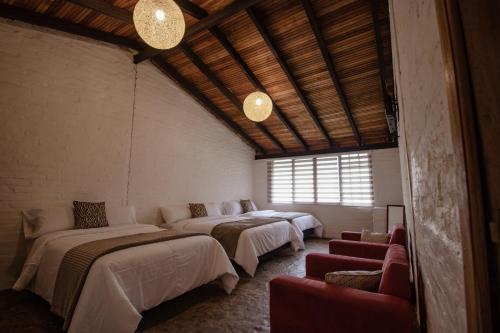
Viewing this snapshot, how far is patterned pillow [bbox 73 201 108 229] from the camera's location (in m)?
3.16

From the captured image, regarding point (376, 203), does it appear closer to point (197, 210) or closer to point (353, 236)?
point (353, 236)

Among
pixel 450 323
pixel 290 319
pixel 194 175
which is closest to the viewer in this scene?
pixel 450 323

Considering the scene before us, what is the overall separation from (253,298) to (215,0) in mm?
3937

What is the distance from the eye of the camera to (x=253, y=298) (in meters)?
2.60

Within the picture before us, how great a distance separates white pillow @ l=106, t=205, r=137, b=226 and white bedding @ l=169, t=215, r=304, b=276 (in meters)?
0.74

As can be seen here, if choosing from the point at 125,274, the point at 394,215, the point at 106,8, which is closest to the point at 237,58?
the point at 106,8

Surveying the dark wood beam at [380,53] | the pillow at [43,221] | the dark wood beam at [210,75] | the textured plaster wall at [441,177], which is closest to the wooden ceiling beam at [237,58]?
the dark wood beam at [210,75]

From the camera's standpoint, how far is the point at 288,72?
14.0ft

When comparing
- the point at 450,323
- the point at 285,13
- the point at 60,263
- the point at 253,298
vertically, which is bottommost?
the point at 253,298

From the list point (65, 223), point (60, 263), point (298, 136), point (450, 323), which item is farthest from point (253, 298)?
point (298, 136)

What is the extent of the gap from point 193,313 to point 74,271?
1111mm

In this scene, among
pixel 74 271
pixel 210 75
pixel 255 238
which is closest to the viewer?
pixel 74 271

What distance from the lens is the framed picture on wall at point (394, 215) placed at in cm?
470

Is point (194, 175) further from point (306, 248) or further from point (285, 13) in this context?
point (285, 13)
